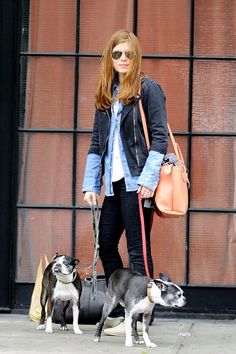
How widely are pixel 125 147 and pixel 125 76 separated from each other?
46cm

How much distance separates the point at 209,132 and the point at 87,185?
4.98ft

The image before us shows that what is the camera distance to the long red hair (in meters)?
6.95

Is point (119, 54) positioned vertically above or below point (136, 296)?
above

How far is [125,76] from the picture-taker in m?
6.99

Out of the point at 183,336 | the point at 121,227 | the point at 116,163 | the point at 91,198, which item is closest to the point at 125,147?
the point at 116,163

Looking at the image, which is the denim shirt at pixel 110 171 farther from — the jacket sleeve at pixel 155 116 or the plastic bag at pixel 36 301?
the plastic bag at pixel 36 301

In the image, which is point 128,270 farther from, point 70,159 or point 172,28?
point 172,28

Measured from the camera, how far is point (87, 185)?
7.15 meters

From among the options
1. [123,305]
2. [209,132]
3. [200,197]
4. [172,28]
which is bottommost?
[123,305]

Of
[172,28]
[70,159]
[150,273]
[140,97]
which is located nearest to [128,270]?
[150,273]

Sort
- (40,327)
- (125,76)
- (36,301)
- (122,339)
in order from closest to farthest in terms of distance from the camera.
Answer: (125,76) → (122,339) → (40,327) → (36,301)

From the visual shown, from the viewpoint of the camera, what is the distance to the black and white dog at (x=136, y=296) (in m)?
6.67

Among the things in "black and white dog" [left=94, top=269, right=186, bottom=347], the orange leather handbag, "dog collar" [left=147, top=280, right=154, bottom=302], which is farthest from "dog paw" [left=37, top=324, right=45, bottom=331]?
the orange leather handbag

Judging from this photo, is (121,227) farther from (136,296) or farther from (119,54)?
(119,54)
